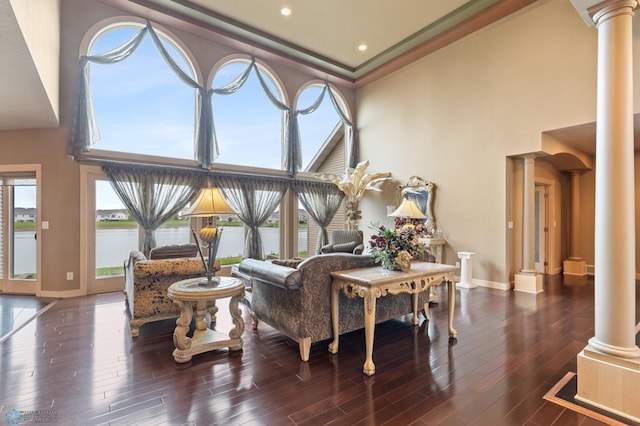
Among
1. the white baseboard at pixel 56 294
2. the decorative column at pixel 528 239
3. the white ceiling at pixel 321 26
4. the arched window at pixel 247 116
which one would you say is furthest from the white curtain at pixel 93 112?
the decorative column at pixel 528 239

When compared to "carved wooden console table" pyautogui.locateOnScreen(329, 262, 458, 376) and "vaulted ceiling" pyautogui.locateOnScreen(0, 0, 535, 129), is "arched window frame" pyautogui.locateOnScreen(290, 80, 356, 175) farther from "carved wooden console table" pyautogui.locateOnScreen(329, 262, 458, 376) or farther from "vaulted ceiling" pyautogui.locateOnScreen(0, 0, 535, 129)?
"carved wooden console table" pyautogui.locateOnScreen(329, 262, 458, 376)

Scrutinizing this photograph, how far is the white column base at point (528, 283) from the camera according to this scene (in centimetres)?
532

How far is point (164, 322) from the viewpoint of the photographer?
3.84 meters

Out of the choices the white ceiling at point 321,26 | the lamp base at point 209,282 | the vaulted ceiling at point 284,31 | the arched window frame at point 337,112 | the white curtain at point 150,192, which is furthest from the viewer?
the arched window frame at point 337,112

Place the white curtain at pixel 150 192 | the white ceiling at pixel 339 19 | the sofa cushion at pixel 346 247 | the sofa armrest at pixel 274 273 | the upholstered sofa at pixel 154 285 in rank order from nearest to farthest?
the sofa armrest at pixel 274 273, the upholstered sofa at pixel 154 285, the white curtain at pixel 150 192, the white ceiling at pixel 339 19, the sofa cushion at pixel 346 247

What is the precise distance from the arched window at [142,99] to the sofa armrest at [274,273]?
3.81 meters

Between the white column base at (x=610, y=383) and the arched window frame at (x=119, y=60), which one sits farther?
the arched window frame at (x=119, y=60)

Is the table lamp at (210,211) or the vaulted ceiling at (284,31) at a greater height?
the vaulted ceiling at (284,31)

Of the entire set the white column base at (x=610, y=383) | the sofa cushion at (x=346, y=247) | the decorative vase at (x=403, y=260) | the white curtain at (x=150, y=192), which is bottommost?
the white column base at (x=610, y=383)

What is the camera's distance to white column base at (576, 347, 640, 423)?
194 centimetres

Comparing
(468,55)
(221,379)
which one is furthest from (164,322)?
(468,55)

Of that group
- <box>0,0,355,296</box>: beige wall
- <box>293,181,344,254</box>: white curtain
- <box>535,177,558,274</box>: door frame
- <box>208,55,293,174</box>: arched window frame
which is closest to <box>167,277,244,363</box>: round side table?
<box>0,0,355,296</box>: beige wall

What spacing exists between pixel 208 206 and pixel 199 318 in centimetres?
114

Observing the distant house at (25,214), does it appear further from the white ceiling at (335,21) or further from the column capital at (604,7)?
the column capital at (604,7)
